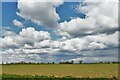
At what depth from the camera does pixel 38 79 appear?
33.5m

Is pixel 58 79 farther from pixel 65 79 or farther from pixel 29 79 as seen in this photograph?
pixel 29 79

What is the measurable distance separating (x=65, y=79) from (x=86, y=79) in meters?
2.63

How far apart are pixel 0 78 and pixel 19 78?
230 cm

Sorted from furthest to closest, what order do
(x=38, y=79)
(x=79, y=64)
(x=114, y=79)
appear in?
(x=79, y=64), (x=38, y=79), (x=114, y=79)

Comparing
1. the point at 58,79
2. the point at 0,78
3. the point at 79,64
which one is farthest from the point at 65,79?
the point at 79,64

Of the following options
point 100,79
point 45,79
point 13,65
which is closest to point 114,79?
point 100,79

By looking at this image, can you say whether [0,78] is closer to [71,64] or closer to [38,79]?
[38,79]

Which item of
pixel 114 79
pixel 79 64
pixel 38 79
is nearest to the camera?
pixel 114 79

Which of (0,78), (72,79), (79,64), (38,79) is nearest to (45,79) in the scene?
(38,79)

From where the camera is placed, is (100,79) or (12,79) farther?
(12,79)

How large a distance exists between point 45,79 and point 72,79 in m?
3.13

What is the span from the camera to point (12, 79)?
35.3 m

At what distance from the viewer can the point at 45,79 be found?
3300 centimetres

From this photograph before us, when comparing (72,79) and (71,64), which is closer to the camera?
(72,79)
